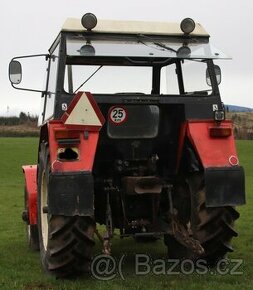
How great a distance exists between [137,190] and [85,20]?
1.85m

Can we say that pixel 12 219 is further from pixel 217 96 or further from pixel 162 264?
pixel 217 96

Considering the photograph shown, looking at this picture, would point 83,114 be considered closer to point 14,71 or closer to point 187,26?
point 14,71

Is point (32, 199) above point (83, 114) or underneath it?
underneath

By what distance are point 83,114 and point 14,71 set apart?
59.5 inches

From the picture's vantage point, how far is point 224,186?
5.86m

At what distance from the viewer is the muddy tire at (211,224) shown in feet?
19.7

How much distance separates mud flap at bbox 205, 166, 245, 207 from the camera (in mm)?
5844

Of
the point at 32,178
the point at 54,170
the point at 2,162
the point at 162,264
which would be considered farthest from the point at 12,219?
the point at 2,162

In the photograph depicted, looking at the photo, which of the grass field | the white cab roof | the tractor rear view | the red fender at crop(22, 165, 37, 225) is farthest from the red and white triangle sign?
the red fender at crop(22, 165, 37, 225)

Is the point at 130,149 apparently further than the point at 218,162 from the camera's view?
Yes

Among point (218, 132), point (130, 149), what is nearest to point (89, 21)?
point (130, 149)

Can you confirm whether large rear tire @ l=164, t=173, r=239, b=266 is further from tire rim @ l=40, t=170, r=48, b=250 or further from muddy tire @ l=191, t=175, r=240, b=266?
tire rim @ l=40, t=170, r=48, b=250

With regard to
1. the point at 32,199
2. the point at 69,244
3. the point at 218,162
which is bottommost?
the point at 32,199

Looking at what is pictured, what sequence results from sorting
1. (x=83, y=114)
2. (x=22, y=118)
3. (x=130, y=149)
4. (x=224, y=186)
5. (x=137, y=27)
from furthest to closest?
(x=22, y=118), (x=137, y=27), (x=130, y=149), (x=224, y=186), (x=83, y=114)
